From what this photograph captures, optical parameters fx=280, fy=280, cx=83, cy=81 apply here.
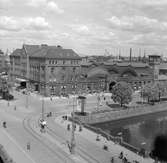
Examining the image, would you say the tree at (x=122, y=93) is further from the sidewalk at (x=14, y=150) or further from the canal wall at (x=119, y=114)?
the sidewalk at (x=14, y=150)

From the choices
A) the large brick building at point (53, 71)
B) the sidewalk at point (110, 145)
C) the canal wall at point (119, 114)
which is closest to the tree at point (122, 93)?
the canal wall at point (119, 114)

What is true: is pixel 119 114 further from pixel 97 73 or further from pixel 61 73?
pixel 97 73

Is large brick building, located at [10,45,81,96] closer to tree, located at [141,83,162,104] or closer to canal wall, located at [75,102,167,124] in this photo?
tree, located at [141,83,162,104]

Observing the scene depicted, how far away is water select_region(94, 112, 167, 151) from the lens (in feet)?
179

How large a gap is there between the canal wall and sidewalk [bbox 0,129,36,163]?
17.7 m

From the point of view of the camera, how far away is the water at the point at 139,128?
179 feet

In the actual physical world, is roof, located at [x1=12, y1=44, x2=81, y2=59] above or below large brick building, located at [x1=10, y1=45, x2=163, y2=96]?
above

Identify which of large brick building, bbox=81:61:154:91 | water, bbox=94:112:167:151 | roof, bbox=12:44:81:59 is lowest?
water, bbox=94:112:167:151

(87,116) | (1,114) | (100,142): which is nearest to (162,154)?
(100,142)

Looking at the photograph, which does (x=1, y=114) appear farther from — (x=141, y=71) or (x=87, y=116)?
(x=141, y=71)

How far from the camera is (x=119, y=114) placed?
69812mm

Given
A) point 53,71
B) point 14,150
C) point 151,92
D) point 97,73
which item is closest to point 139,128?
point 151,92

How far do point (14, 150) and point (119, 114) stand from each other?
35083 millimetres

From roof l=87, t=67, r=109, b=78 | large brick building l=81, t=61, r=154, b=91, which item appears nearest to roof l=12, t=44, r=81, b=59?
large brick building l=81, t=61, r=154, b=91
